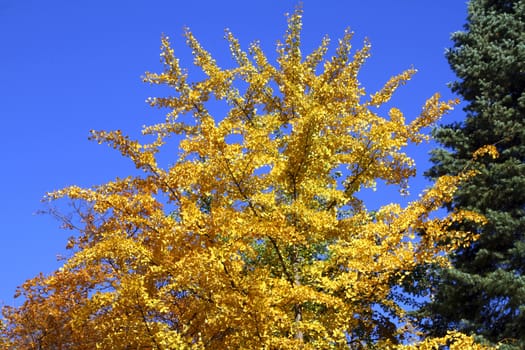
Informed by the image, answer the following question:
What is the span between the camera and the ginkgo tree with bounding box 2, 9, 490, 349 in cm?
796

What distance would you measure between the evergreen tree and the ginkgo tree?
5.44ft

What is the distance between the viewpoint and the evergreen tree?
11.0m

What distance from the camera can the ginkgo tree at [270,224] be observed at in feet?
26.1

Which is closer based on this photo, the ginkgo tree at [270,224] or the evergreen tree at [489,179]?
the ginkgo tree at [270,224]

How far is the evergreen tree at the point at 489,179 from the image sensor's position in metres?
11.0

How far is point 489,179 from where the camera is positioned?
11961 mm

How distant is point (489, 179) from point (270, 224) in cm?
618

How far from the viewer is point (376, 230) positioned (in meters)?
8.64

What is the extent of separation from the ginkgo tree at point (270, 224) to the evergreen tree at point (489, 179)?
1.66m

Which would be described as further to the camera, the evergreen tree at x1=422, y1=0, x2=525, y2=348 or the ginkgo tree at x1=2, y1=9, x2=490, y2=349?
the evergreen tree at x1=422, y1=0, x2=525, y2=348

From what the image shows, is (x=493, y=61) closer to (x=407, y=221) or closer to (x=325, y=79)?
(x=325, y=79)

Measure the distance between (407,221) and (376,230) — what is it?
51 cm

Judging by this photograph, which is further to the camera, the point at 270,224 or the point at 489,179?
the point at 489,179

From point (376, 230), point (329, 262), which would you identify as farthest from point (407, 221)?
point (329, 262)
